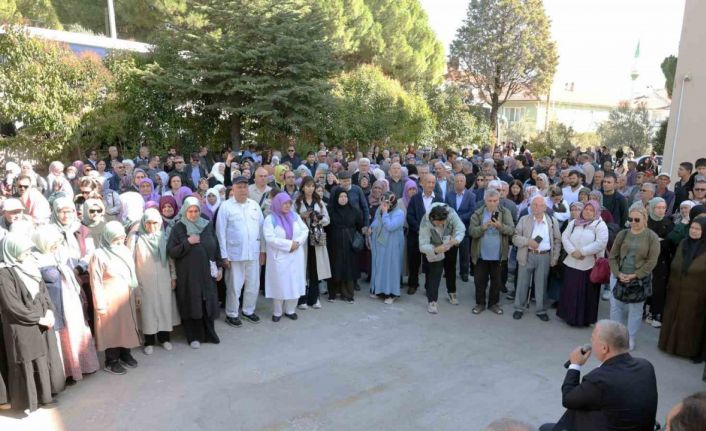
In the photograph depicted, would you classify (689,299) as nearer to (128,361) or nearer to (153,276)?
(153,276)

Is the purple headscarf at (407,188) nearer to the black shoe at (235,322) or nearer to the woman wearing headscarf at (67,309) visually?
the black shoe at (235,322)

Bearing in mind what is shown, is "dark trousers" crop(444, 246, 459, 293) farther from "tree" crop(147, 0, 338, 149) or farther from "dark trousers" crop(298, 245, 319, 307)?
"tree" crop(147, 0, 338, 149)

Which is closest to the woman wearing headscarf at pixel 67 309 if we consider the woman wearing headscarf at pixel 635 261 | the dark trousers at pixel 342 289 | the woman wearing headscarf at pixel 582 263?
the dark trousers at pixel 342 289

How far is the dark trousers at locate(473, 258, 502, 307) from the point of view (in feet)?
23.2

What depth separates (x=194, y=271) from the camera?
576 centimetres

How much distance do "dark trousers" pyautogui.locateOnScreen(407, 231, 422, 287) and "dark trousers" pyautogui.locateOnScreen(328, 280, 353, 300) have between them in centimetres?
103

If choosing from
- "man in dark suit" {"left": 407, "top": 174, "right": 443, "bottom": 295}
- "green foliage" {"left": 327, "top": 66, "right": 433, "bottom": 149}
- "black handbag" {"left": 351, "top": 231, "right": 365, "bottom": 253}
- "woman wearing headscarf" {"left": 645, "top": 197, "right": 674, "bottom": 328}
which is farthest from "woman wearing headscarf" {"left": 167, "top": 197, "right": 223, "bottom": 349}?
"green foliage" {"left": 327, "top": 66, "right": 433, "bottom": 149}

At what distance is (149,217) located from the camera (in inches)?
216

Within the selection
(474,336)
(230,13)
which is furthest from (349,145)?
(474,336)

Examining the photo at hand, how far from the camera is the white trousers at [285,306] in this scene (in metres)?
6.75

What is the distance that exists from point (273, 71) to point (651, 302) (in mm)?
13375

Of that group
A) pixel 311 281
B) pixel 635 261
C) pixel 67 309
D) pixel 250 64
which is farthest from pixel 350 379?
pixel 250 64

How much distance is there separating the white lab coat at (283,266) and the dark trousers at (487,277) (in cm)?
247

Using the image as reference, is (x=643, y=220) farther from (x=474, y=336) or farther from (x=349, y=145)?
(x=349, y=145)
